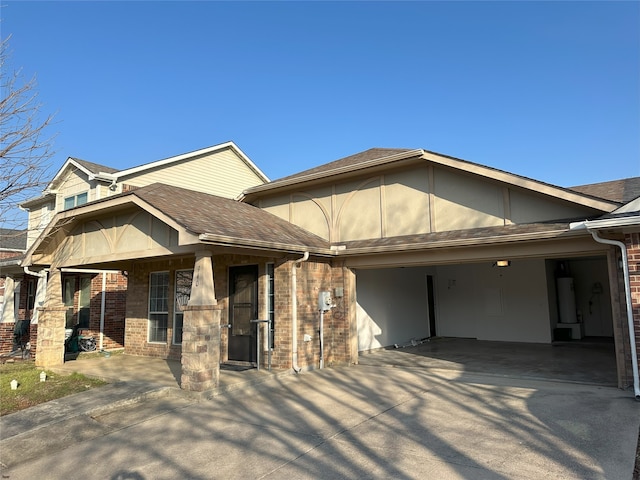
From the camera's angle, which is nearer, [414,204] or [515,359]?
[414,204]

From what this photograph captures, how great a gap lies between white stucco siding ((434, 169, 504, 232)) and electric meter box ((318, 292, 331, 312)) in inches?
112

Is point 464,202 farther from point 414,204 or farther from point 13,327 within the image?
point 13,327

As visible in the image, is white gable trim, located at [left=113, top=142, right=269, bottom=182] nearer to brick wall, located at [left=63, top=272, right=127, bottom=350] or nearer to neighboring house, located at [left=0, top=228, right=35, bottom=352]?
brick wall, located at [left=63, top=272, right=127, bottom=350]

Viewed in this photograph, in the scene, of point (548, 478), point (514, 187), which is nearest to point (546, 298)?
point (514, 187)

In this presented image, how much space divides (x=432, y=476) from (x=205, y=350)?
425cm

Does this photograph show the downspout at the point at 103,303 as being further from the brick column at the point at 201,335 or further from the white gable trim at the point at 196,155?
the brick column at the point at 201,335

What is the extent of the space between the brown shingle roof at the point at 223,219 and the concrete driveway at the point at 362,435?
2.78 m

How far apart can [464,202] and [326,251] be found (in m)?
3.11

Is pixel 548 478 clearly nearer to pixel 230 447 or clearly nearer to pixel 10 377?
pixel 230 447

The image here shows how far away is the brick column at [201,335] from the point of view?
22.6 feet

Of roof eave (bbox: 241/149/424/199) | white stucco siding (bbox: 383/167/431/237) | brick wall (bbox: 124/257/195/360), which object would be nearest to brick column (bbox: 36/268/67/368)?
brick wall (bbox: 124/257/195/360)

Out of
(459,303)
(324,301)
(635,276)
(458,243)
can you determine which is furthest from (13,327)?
(635,276)

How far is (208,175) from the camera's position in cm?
1759

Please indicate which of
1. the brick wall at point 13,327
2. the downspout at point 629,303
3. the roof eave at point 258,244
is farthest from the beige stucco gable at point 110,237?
the downspout at point 629,303
